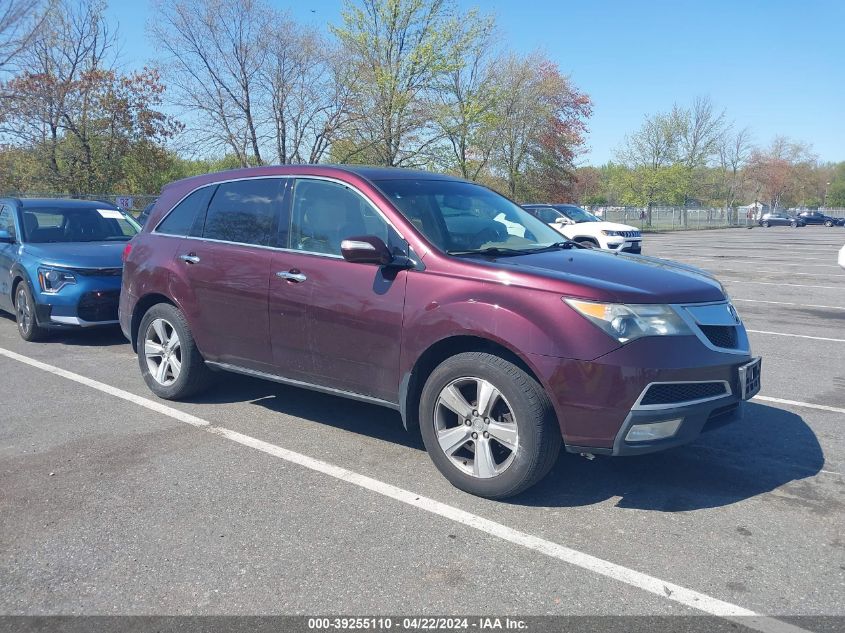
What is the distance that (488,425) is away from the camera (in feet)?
12.6

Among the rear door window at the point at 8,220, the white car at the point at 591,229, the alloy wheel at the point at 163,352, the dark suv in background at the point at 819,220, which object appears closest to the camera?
A: the alloy wheel at the point at 163,352

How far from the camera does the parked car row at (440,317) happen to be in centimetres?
361

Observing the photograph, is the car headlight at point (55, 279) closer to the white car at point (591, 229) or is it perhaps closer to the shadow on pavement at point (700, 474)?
the shadow on pavement at point (700, 474)

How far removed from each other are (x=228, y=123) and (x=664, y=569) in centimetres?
2991

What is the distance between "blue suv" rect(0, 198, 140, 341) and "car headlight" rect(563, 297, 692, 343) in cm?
614

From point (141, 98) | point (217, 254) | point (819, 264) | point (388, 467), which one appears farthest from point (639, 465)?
point (141, 98)

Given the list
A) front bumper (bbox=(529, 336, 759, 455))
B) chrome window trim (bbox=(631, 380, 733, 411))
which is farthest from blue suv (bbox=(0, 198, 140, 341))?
chrome window trim (bbox=(631, 380, 733, 411))

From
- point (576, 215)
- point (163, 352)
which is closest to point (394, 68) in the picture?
point (576, 215)

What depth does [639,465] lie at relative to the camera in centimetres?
447

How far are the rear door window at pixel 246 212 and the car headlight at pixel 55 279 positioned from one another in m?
3.26

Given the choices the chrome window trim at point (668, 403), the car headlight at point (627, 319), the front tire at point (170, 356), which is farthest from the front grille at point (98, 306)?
the chrome window trim at point (668, 403)

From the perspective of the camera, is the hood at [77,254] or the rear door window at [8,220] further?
the rear door window at [8,220]

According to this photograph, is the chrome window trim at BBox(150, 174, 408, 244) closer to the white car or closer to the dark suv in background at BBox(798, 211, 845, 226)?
the white car

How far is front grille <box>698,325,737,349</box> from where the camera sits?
3.82 meters
